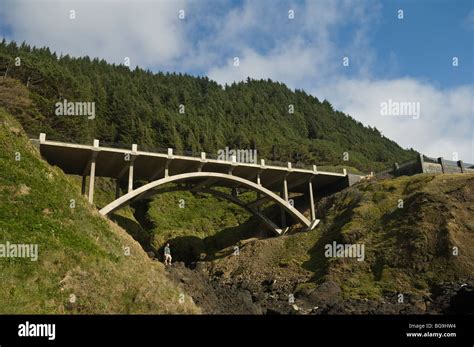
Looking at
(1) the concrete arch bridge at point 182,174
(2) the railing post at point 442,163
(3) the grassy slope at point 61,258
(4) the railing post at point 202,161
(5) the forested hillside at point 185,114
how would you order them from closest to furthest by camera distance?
(3) the grassy slope at point 61,258 → (1) the concrete arch bridge at point 182,174 → (4) the railing post at point 202,161 → (2) the railing post at point 442,163 → (5) the forested hillside at point 185,114

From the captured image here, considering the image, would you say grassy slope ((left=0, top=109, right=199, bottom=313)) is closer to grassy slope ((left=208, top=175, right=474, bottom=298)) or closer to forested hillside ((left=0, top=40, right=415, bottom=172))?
grassy slope ((left=208, top=175, right=474, bottom=298))

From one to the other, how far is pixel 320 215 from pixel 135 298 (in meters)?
30.2

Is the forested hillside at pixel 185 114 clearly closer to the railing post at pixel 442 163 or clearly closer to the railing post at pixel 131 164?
the railing post at pixel 131 164

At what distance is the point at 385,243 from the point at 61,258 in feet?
77.6

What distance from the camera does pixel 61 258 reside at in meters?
16.3

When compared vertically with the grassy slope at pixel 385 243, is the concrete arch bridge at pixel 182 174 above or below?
above

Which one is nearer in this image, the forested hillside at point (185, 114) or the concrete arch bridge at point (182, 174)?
the concrete arch bridge at point (182, 174)

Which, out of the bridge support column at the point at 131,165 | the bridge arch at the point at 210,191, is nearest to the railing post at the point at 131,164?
the bridge support column at the point at 131,165

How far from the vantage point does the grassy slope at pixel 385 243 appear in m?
27.0

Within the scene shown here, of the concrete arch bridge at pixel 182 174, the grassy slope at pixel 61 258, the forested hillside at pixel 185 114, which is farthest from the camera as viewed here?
the forested hillside at pixel 185 114

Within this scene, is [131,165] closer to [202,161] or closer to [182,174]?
[182,174]

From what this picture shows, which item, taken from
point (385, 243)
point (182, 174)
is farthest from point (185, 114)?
point (385, 243)

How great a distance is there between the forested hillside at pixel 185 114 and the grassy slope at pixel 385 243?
78.9 ft
